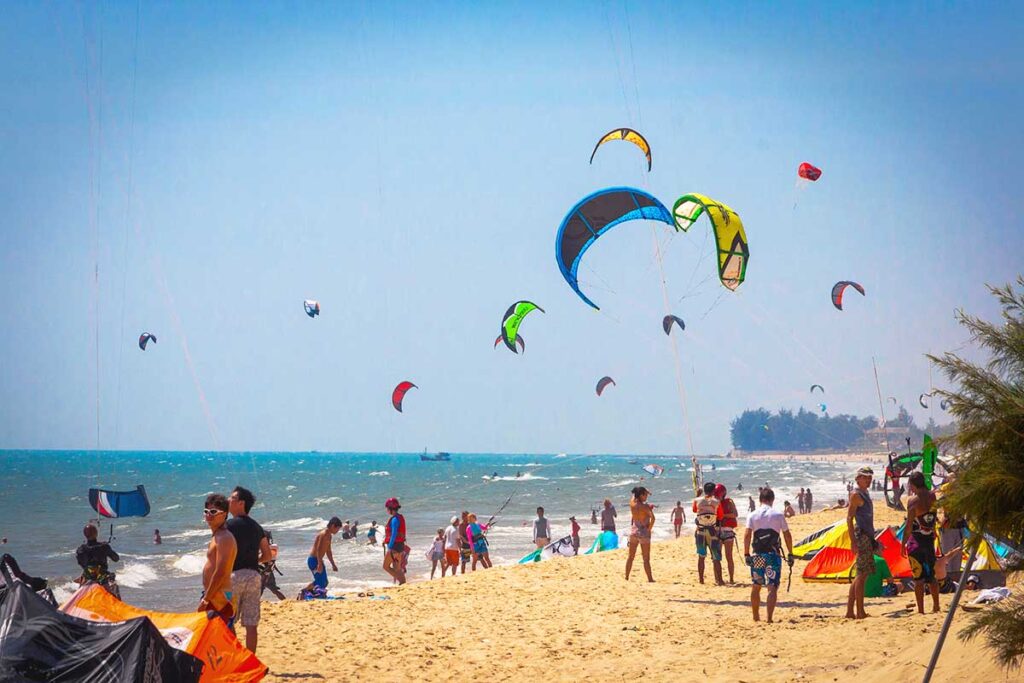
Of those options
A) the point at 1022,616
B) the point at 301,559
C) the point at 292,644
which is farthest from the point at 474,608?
the point at 301,559

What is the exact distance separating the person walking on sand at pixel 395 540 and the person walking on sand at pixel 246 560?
5.73 meters

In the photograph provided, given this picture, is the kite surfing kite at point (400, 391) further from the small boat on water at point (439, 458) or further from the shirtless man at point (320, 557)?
the small boat on water at point (439, 458)

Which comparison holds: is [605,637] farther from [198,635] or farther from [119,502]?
[119,502]

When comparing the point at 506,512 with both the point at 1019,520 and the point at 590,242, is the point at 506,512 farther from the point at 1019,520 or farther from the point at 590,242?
the point at 1019,520

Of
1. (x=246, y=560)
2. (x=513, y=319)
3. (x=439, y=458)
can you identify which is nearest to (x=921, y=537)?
(x=246, y=560)

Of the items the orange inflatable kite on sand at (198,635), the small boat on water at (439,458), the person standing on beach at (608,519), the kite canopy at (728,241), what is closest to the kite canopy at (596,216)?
the kite canopy at (728,241)

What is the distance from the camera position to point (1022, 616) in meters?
4.28

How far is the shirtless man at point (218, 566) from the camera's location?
236 inches

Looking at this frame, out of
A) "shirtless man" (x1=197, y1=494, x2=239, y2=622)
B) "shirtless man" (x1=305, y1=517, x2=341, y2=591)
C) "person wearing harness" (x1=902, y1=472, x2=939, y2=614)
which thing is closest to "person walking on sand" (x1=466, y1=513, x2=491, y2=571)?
"shirtless man" (x1=305, y1=517, x2=341, y2=591)

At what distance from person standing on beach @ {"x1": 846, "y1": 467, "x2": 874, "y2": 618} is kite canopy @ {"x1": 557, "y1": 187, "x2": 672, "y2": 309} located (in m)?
6.75

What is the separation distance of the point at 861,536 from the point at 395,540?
6889mm

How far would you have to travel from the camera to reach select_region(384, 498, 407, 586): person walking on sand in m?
12.9

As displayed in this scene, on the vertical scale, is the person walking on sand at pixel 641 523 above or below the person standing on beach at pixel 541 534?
above

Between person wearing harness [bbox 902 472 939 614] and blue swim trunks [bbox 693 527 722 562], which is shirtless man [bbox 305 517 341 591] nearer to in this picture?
blue swim trunks [bbox 693 527 722 562]
